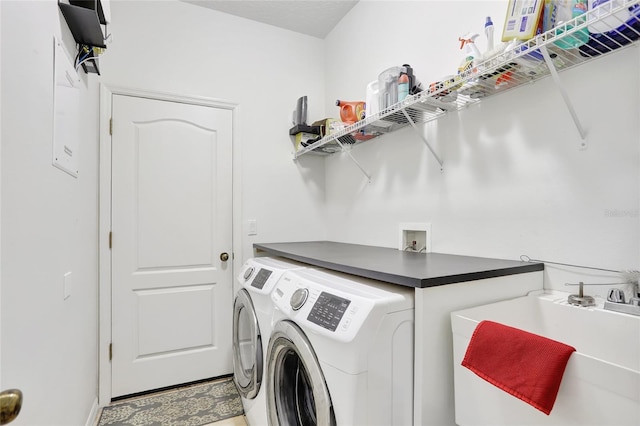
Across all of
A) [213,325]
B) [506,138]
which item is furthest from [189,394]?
[506,138]

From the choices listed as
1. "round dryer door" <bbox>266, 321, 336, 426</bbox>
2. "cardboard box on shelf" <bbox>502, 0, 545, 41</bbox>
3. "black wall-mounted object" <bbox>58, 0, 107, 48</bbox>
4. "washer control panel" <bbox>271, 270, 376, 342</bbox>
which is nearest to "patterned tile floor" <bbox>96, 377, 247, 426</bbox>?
"round dryer door" <bbox>266, 321, 336, 426</bbox>

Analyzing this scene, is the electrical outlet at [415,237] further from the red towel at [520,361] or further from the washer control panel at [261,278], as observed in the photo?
the red towel at [520,361]

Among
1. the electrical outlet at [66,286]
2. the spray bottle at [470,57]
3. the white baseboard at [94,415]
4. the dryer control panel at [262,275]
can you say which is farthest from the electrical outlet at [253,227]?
the spray bottle at [470,57]

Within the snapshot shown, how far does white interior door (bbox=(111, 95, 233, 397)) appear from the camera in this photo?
2.25 m

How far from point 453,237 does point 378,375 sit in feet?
3.17

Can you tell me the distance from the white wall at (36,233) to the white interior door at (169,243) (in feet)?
2.09

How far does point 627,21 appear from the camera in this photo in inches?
38.6

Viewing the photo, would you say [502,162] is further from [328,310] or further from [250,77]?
[250,77]

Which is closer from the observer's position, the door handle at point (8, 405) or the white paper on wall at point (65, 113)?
the door handle at point (8, 405)

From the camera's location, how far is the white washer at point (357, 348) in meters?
0.95

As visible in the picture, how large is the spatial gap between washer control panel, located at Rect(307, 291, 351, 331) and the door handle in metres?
0.71

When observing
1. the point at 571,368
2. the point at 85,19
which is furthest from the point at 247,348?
the point at 85,19

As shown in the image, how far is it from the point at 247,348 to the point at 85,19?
1.74 metres

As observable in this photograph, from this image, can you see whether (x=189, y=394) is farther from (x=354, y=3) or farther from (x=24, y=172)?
(x=354, y=3)
